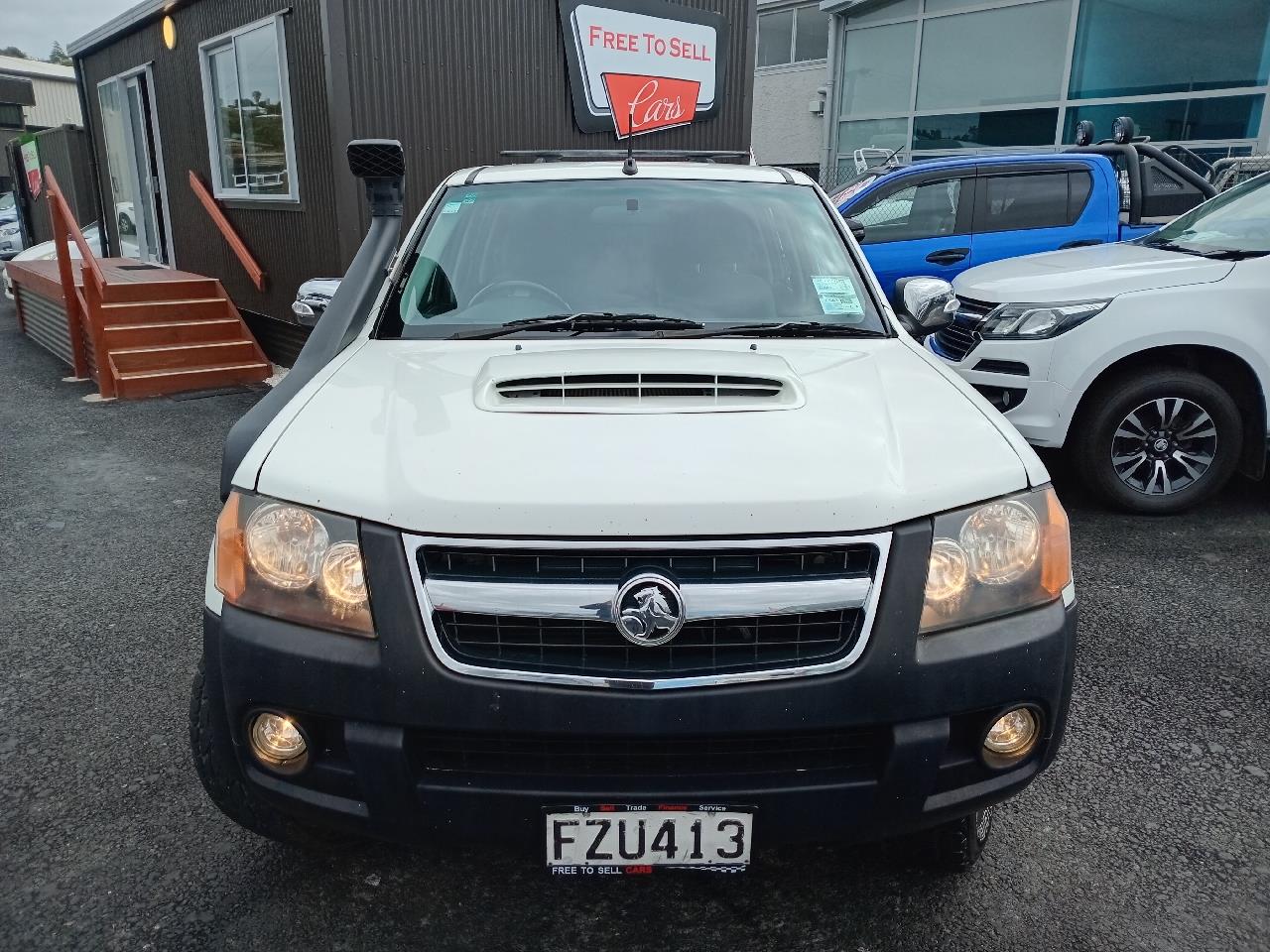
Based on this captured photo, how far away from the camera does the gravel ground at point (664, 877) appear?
2.20 m

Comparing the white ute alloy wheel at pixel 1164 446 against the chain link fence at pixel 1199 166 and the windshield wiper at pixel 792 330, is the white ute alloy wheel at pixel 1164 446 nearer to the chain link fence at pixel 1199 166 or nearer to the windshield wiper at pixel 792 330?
the chain link fence at pixel 1199 166

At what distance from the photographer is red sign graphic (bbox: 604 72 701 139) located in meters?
9.39

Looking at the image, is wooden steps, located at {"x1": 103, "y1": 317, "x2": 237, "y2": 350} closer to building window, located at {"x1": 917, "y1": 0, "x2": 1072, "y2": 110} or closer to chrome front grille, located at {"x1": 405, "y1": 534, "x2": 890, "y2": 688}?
chrome front grille, located at {"x1": 405, "y1": 534, "x2": 890, "y2": 688}

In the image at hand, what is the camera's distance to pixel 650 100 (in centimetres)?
969

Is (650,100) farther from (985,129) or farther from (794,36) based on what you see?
(794,36)

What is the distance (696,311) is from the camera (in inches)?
113

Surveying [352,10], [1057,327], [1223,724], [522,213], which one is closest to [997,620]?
[1223,724]

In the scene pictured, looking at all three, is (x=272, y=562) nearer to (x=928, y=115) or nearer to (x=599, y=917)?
(x=599, y=917)

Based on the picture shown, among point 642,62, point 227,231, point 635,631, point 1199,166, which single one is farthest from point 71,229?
point 1199,166

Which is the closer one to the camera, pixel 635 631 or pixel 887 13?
pixel 635 631

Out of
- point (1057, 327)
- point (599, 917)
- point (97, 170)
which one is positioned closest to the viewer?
point (599, 917)

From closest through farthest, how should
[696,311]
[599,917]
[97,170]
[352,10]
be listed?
1. [599,917]
2. [696,311]
3. [352,10]
4. [97,170]

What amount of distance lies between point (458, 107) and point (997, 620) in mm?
7692

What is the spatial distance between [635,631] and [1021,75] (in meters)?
15.5
